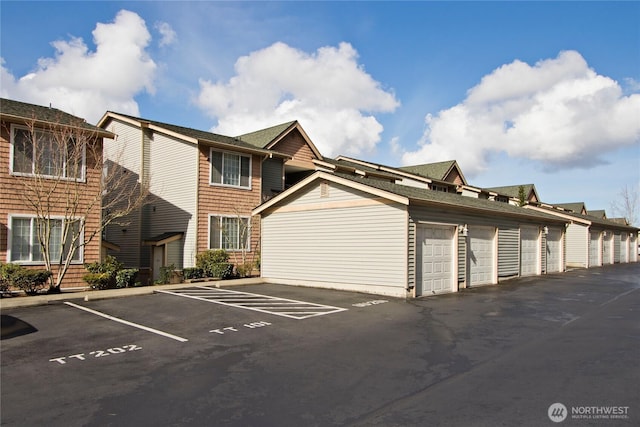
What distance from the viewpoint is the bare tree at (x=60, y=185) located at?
1617 cm

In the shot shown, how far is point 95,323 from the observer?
1057 centimetres

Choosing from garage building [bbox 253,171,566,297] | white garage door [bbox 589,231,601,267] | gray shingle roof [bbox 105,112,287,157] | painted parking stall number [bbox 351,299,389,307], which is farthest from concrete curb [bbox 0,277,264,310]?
white garage door [bbox 589,231,601,267]

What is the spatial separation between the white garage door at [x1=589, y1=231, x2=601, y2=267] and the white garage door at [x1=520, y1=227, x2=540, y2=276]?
13.7m

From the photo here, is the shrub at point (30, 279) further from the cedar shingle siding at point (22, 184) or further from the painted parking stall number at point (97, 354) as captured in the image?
the painted parking stall number at point (97, 354)

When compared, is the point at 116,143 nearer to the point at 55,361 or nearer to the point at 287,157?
the point at 287,157

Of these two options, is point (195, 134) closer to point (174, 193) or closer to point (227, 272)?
point (174, 193)

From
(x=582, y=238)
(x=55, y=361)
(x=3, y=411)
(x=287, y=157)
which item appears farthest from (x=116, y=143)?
(x=582, y=238)

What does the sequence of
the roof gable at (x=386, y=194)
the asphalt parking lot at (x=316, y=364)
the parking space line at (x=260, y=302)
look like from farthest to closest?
the roof gable at (x=386, y=194) < the parking space line at (x=260, y=302) < the asphalt parking lot at (x=316, y=364)

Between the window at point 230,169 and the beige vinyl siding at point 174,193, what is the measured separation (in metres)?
1.09

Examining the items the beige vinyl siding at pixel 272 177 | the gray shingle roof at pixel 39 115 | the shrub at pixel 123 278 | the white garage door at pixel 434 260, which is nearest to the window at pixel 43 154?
the gray shingle roof at pixel 39 115

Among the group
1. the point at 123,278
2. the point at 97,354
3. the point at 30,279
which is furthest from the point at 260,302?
the point at 30,279

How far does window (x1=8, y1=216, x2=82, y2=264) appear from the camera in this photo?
52.4 feet

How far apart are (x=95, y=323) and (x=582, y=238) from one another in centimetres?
3442

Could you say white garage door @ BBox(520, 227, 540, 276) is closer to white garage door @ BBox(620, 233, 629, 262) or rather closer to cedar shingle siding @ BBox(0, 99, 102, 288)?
cedar shingle siding @ BBox(0, 99, 102, 288)
